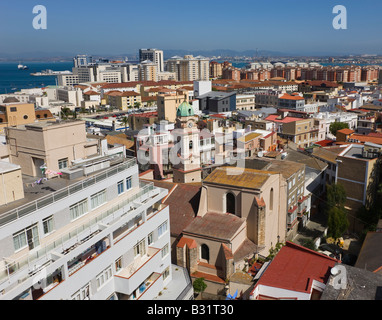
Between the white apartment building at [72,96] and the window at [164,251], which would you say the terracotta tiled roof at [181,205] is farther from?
the white apartment building at [72,96]

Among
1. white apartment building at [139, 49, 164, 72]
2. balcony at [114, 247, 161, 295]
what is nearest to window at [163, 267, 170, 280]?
balcony at [114, 247, 161, 295]

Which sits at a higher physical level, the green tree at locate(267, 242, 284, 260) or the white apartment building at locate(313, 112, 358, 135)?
the white apartment building at locate(313, 112, 358, 135)

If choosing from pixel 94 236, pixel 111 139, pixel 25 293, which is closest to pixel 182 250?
pixel 94 236

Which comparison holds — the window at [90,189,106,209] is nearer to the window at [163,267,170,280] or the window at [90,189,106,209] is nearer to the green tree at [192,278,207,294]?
the window at [163,267,170,280]

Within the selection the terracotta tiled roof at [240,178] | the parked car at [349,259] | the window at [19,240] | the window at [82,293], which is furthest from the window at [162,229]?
the parked car at [349,259]

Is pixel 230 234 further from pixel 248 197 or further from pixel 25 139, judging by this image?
pixel 25 139

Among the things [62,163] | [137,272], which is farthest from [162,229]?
[62,163]
